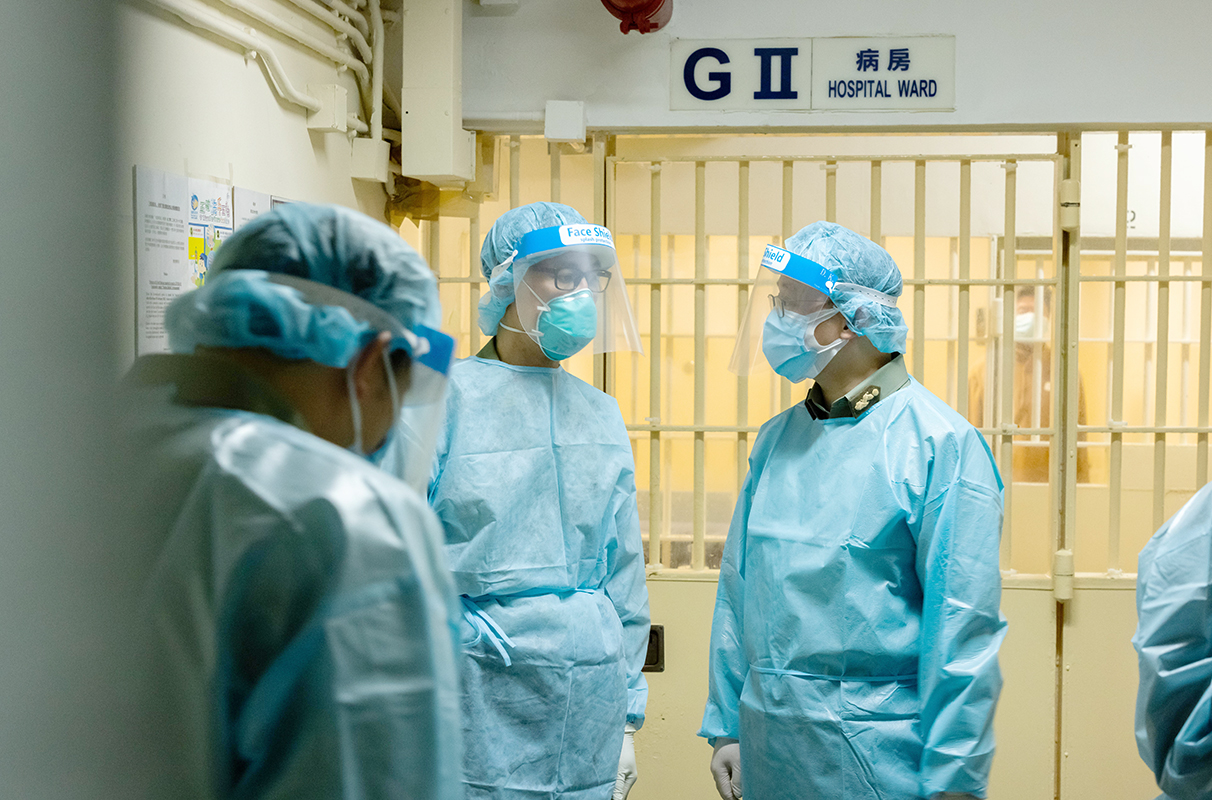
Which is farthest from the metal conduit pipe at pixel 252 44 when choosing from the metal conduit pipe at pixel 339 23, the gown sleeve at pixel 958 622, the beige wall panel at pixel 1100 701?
the beige wall panel at pixel 1100 701

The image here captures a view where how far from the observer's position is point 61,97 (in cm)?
25

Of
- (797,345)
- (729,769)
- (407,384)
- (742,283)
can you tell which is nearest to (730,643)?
(729,769)

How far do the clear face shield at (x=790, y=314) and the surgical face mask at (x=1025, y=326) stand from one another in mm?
1437

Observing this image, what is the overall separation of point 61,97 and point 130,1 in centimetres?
3

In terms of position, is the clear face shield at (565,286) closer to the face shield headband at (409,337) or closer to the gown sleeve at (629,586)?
the gown sleeve at (629,586)

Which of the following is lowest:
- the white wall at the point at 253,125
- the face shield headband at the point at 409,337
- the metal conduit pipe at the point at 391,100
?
the face shield headband at the point at 409,337

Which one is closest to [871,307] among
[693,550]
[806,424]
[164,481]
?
[806,424]

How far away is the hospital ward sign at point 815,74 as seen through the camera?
8.47 ft

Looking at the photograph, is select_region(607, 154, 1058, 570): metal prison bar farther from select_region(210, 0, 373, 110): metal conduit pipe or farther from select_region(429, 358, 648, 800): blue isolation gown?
select_region(429, 358, 648, 800): blue isolation gown

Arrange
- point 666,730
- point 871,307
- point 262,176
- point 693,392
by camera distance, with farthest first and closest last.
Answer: point 693,392 → point 666,730 → point 262,176 → point 871,307

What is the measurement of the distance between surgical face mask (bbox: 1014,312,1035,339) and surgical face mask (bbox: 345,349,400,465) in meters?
2.73

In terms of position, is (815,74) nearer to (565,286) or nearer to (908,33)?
(908,33)

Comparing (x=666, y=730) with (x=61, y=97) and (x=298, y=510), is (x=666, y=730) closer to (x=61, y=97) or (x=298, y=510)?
(x=298, y=510)

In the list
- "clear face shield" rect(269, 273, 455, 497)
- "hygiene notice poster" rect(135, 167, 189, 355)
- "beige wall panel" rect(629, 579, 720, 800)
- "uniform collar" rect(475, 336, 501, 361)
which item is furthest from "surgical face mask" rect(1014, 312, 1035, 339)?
"clear face shield" rect(269, 273, 455, 497)
